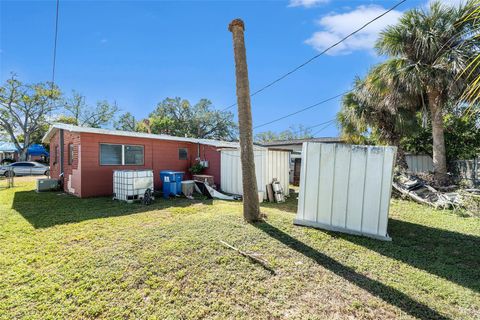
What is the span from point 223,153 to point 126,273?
7.10m

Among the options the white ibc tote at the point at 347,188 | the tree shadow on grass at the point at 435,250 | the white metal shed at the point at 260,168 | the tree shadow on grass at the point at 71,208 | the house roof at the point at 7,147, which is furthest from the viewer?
the house roof at the point at 7,147

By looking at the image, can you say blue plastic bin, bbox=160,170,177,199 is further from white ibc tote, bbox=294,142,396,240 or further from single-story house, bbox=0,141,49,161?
single-story house, bbox=0,141,49,161

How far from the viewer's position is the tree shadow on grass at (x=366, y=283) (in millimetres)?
2354

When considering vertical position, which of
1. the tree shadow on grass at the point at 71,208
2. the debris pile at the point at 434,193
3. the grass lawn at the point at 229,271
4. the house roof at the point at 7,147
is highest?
the house roof at the point at 7,147

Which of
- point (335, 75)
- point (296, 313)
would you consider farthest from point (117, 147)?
point (335, 75)

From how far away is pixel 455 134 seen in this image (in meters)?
10.4

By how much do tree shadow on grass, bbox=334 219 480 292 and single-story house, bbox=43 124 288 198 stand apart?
21.2ft

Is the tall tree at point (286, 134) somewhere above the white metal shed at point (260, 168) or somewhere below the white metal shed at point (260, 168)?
above

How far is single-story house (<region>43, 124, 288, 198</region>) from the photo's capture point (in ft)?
26.9

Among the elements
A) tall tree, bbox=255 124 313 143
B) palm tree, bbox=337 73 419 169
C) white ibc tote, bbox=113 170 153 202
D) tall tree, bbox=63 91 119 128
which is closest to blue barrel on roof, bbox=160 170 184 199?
white ibc tote, bbox=113 170 153 202

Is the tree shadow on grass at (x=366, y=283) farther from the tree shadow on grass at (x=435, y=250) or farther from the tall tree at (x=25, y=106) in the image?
the tall tree at (x=25, y=106)

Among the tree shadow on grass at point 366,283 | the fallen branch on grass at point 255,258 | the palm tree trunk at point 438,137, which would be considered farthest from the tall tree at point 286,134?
the fallen branch on grass at point 255,258

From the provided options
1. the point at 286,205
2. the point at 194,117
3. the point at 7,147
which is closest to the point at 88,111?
the point at 7,147

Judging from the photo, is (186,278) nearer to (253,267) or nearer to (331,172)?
(253,267)
